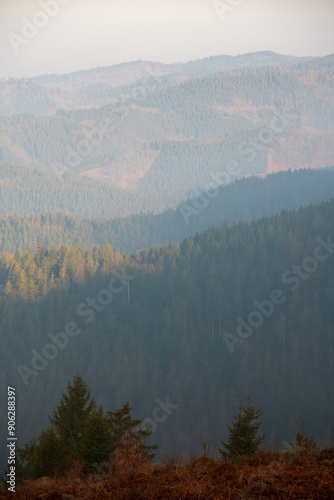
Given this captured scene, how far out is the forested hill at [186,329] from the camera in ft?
444

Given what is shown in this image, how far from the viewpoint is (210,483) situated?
462 inches

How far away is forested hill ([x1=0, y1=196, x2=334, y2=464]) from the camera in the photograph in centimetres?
13538

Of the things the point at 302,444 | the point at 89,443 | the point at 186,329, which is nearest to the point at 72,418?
the point at 89,443

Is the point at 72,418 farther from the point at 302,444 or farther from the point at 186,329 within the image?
the point at 186,329

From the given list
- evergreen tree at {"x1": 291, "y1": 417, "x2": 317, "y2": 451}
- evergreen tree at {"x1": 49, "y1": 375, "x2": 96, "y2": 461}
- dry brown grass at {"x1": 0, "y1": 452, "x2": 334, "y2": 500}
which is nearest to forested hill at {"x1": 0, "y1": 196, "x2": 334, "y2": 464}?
evergreen tree at {"x1": 49, "y1": 375, "x2": 96, "y2": 461}

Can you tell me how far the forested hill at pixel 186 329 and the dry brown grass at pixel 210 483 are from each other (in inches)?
4388

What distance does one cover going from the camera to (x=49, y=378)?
141125 millimetres

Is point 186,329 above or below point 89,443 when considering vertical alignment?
above

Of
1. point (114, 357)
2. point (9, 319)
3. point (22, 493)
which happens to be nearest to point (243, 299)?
point (114, 357)

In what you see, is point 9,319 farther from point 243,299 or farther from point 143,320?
point 243,299

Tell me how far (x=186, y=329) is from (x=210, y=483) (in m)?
153

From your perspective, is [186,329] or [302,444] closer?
[302,444]

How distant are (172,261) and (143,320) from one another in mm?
25800

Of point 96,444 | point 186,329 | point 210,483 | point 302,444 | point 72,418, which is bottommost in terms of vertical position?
point 72,418
